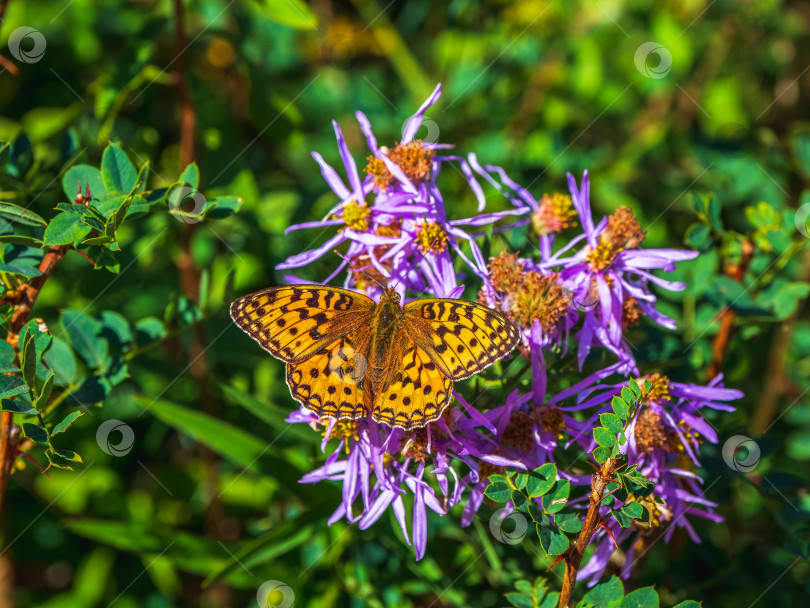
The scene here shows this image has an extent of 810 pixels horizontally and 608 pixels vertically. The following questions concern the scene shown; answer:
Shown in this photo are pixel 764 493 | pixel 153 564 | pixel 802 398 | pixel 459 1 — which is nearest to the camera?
pixel 764 493

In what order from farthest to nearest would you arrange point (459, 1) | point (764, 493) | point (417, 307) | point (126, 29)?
1. point (126, 29)
2. point (459, 1)
3. point (764, 493)
4. point (417, 307)

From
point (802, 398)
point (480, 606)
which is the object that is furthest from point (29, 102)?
point (802, 398)

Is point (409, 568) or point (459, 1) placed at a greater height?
point (459, 1)

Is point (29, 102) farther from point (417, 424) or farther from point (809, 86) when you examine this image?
point (809, 86)

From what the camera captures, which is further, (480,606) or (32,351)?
(480,606)

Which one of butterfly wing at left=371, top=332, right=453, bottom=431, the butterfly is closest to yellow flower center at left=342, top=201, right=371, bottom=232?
the butterfly

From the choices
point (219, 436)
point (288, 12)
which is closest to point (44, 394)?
point (219, 436)

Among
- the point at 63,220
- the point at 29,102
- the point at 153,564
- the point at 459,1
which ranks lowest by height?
the point at 153,564

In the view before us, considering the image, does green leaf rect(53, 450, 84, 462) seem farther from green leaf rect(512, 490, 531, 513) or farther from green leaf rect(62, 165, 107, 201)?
green leaf rect(512, 490, 531, 513)
